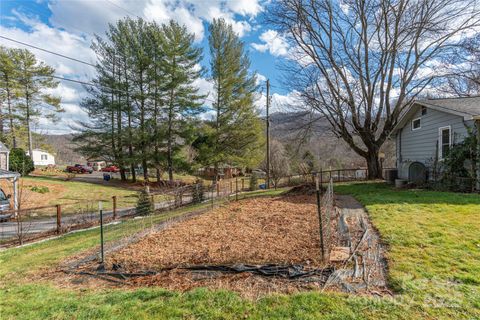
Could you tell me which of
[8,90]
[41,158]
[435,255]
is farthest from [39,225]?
[41,158]

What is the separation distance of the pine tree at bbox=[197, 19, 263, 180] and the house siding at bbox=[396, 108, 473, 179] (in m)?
12.2

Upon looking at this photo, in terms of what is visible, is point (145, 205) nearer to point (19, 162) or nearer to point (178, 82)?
point (178, 82)

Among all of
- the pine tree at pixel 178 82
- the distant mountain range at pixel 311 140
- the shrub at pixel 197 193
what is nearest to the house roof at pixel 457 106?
the distant mountain range at pixel 311 140

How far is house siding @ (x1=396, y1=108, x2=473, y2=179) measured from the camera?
9697 millimetres

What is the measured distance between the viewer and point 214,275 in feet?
10.8

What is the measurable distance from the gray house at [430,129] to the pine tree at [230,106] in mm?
12004

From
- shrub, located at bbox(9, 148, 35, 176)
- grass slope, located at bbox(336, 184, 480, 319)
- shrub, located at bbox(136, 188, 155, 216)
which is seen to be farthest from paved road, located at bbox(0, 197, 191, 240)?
shrub, located at bbox(9, 148, 35, 176)

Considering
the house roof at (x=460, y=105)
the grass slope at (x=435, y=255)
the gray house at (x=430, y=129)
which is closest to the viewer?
the grass slope at (x=435, y=255)

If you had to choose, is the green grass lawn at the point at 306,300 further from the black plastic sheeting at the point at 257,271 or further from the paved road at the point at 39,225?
the paved road at the point at 39,225

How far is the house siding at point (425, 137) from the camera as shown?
970cm

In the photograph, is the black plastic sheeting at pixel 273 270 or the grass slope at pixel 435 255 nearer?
the grass slope at pixel 435 255

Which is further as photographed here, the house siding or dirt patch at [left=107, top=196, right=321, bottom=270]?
the house siding

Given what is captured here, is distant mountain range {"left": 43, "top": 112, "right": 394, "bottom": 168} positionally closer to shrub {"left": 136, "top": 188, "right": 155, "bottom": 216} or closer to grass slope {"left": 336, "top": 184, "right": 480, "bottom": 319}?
shrub {"left": 136, "top": 188, "right": 155, "bottom": 216}

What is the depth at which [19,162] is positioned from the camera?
20.5 meters
